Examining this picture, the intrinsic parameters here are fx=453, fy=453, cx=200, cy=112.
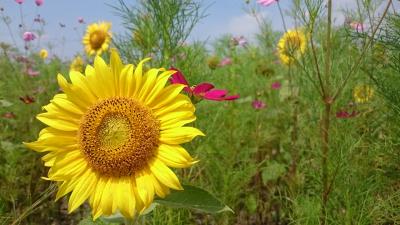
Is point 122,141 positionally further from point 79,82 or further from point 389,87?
point 389,87

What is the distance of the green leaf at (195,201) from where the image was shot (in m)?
1.06

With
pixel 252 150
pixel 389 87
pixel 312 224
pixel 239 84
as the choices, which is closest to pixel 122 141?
pixel 312 224

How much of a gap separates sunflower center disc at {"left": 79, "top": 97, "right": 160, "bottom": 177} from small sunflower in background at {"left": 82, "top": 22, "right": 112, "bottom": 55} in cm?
341

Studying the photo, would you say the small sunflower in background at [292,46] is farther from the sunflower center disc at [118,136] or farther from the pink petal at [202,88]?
the sunflower center disc at [118,136]

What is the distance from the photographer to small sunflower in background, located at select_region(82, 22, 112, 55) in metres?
4.57

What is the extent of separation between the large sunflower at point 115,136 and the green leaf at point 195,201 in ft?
0.14

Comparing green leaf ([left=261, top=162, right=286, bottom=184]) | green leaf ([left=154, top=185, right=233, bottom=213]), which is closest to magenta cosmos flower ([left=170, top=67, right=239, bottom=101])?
green leaf ([left=154, top=185, right=233, bottom=213])

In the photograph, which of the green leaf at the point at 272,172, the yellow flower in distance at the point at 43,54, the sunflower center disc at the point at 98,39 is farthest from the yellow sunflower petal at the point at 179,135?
the yellow flower in distance at the point at 43,54

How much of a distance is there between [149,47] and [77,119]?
3.27 ft

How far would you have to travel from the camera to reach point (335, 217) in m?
1.88

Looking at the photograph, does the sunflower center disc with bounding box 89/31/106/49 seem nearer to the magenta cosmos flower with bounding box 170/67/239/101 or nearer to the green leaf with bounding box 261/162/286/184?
the green leaf with bounding box 261/162/286/184

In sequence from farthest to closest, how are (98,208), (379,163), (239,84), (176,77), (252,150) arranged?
(239,84)
(252,150)
(379,163)
(176,77)
(98,208)

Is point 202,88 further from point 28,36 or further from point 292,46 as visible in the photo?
point 28,36

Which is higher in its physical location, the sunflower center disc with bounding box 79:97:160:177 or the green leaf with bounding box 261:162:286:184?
the sunflower center disc with bounding box 79:97:160:177
